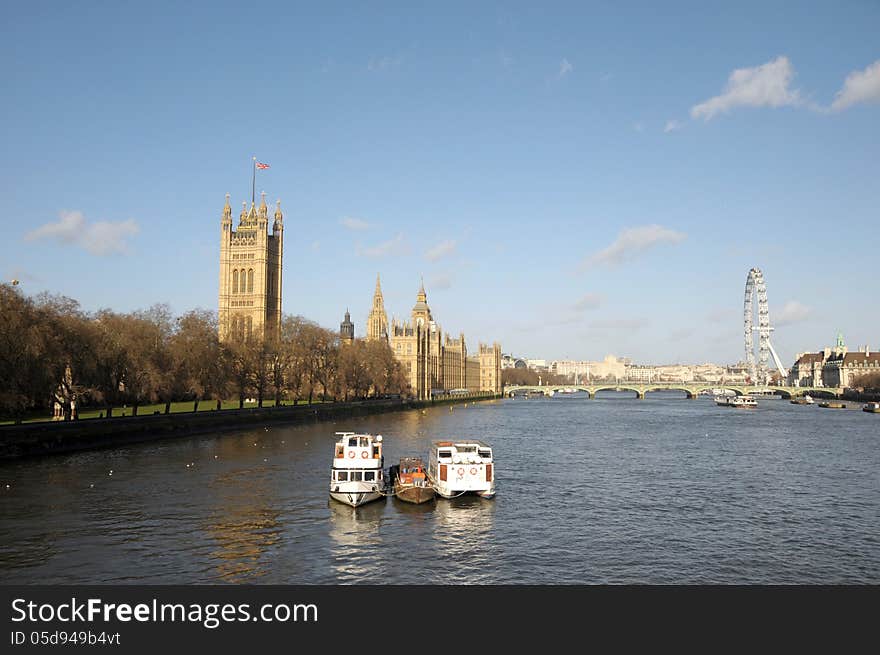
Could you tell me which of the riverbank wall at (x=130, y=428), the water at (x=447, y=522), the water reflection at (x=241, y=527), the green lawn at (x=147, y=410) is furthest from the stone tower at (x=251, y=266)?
the water reflection at (x=241, y=527)

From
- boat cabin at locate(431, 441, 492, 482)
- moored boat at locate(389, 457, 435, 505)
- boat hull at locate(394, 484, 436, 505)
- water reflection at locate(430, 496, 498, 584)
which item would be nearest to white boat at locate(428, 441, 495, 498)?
boat cabin at locate(431, 441, 492, 482)

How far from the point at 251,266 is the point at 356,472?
5072 inches

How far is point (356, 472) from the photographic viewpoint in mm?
37906

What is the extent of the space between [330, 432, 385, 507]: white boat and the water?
86cm

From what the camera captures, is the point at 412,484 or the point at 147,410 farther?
the point at 147,410

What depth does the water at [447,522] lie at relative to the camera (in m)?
26.0

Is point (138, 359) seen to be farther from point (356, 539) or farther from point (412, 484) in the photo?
point (356, 539)

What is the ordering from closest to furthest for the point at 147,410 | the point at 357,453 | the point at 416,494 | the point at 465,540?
the point at 465,540 < the point at 416,494 < the point at 357,453 < the point at 147,410

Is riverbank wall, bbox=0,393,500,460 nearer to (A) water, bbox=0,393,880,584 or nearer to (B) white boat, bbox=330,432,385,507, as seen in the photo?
(A) water, bbox=0,393,880,584

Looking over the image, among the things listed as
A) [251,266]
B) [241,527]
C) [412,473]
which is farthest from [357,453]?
[251,266]

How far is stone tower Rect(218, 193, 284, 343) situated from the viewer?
159 m

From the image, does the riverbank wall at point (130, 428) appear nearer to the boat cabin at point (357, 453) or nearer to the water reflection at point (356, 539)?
the boat cabin at point (357, 453)
